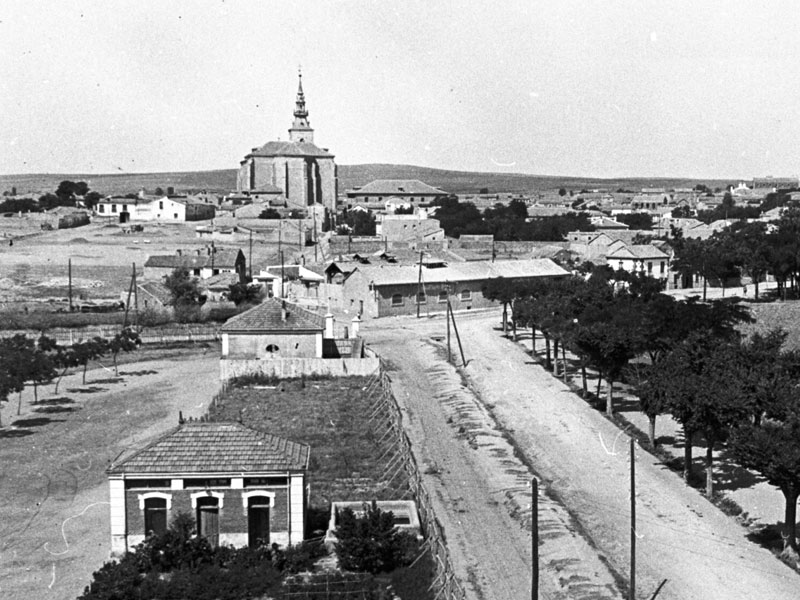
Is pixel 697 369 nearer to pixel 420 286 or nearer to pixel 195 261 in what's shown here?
pixel 420 286

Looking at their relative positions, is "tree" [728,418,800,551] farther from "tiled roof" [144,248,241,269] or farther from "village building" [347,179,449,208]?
"village building" [347,179,449,208]

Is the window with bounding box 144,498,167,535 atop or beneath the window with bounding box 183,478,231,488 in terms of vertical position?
beneath

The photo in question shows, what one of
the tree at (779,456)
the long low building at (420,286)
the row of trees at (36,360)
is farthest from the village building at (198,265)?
the tree at (779,456)

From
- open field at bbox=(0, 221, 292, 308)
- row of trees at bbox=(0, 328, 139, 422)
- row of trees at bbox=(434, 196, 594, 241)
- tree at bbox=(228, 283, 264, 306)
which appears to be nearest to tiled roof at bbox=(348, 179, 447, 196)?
row of trees at bbox=(434, 196, 594, 241)

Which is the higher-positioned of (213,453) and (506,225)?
(506,225)

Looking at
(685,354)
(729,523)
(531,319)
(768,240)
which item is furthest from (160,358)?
(768,240)

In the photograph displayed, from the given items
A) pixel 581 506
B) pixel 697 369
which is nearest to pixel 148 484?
pixel 581 506
